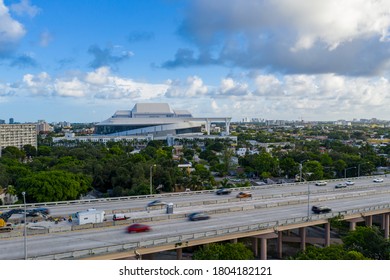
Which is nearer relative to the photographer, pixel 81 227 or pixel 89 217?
pixel 81 227

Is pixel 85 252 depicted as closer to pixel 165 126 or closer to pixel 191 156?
pixel 191 156

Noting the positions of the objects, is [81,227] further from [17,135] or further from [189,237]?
[17,135]

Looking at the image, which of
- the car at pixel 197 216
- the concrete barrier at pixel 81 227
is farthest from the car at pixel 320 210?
the concrete barrier at pixel 81 227

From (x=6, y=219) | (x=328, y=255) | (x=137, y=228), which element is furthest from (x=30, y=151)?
(x=328, y=255)

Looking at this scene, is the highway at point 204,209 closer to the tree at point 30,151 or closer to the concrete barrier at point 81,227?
the concrete barrier at point 81,227

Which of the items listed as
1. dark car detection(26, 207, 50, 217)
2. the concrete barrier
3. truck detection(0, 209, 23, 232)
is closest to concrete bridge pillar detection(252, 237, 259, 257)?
the concrete barrier
